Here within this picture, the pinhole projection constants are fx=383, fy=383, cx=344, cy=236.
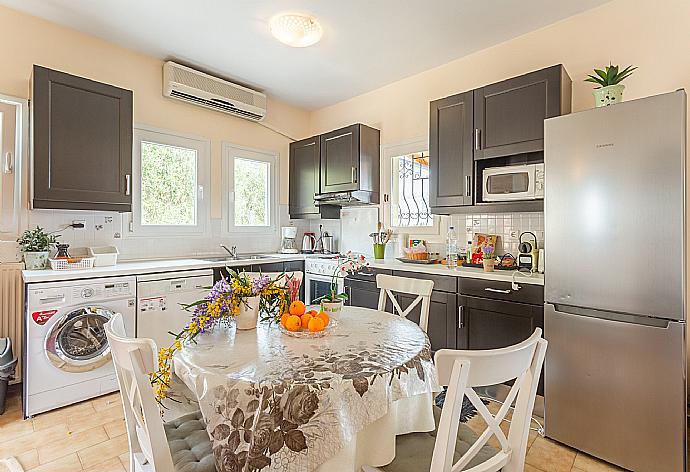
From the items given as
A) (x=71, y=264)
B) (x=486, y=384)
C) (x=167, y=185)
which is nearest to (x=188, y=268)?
(x=71, y=264)

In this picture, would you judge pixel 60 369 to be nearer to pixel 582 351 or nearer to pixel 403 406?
pixel 403 406

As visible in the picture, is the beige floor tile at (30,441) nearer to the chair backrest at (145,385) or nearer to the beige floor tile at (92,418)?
the beige floor tile at (92,418)

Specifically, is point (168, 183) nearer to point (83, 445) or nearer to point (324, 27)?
point (324, 27)

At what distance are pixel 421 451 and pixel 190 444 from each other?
32.4 inches

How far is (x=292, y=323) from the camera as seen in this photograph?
5.45 feet

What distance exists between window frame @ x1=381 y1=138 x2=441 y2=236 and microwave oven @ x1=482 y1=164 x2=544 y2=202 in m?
0.81

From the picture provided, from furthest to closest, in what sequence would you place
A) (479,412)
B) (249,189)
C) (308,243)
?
(308,243), (249,189), (479,412)

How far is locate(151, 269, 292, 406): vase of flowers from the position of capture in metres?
1.59

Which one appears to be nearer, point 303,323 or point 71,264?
point 303,323

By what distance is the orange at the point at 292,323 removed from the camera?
1660 millimetres

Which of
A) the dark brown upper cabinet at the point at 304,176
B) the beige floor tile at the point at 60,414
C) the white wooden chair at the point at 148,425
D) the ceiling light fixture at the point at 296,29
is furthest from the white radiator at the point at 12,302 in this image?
the dark brown upper cabinet at the point at 304,176

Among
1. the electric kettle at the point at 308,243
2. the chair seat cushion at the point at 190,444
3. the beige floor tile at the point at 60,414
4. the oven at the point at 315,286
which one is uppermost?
the electric kettle at the point at 308,243

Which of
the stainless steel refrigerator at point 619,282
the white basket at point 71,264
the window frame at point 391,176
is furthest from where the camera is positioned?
the window frame at point 391,176

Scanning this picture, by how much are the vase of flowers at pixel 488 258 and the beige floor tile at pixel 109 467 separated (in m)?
2.62
